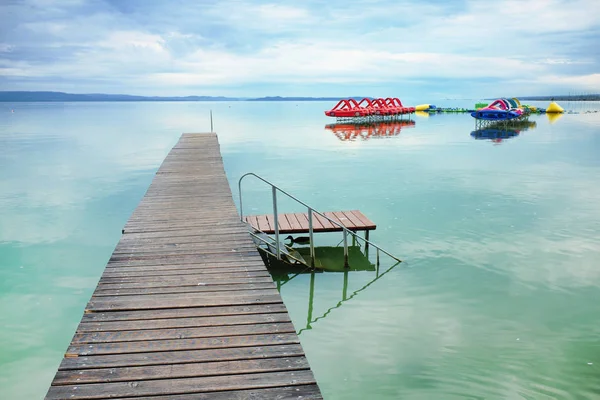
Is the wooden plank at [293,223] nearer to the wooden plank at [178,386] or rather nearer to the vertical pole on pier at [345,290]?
the vertical pole on pier at [345,290]

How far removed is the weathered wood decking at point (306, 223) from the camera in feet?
29.5

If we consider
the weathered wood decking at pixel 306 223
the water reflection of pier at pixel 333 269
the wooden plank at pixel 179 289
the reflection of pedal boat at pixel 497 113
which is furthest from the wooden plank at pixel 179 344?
the reflection of pedal boat at pixel 497 113

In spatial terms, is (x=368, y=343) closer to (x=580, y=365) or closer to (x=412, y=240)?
(x=580, y=365)

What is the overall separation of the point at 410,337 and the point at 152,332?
354 centimetres

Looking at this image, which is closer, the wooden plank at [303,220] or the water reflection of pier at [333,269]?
the water reflection of pier at [333,269]

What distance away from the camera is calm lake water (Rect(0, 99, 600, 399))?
5.43 m

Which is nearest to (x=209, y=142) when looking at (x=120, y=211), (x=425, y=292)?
(x=120, y=211)

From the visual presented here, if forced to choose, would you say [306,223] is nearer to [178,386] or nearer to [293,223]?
[293,223]

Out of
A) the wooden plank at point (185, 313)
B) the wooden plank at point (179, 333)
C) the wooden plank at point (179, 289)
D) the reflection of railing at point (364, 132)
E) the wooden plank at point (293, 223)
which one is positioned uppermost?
the reflection of railing at point (364, 132)

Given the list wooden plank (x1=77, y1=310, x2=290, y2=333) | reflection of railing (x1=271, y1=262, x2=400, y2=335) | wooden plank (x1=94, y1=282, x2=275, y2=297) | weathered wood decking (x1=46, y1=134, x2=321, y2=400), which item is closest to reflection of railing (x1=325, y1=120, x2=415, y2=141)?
reflection of railing (x1=271, y1=262, x2=400, y2=335)

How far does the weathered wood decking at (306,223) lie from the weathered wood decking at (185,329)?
2039 mm

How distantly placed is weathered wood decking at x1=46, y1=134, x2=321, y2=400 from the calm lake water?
4.83ft

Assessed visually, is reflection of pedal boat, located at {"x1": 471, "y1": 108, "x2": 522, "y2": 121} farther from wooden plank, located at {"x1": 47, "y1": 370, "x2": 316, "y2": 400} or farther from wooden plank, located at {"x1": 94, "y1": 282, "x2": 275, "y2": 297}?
wooden plank, located at {"x1": 47, "y1": 370, "x2": 316, "y2": 400}

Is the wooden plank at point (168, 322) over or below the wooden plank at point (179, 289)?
below
